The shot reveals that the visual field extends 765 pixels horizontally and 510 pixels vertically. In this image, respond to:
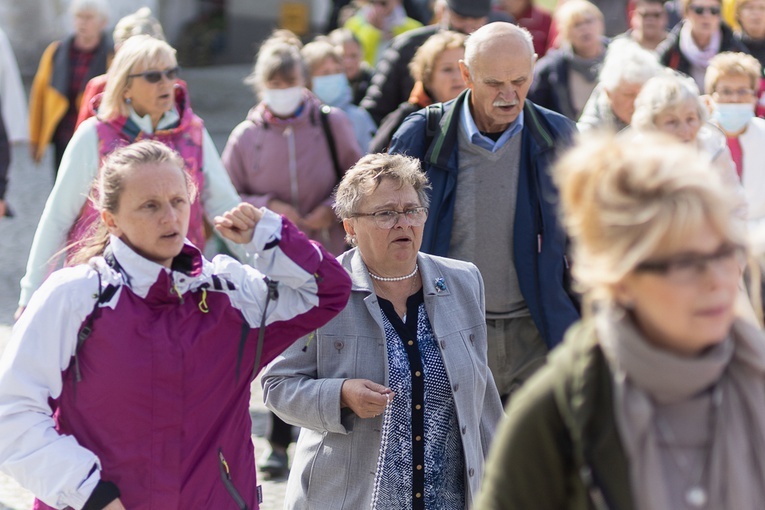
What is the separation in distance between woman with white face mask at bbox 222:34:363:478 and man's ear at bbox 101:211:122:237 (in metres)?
3.15

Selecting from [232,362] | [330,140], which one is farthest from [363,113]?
[232,362]

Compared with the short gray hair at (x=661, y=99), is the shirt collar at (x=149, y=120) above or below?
below

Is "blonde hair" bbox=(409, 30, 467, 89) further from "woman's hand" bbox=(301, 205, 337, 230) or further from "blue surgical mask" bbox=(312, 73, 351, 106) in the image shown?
"blue surgical mask" bbox=(312, 73, 351, 106)

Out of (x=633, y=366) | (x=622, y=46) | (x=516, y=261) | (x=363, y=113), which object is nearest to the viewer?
(x=633, y=366)

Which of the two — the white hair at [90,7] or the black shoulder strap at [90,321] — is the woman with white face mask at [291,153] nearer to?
the white hair at [90,7]

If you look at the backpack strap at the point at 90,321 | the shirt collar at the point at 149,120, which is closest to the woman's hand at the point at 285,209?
the shirt collar at the point at 149,120

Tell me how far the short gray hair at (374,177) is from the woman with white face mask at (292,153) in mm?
2800

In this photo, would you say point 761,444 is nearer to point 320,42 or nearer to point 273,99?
point 273,99

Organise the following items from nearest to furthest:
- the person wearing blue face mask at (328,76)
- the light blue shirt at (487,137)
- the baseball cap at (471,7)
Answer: the light blue shirt at (487,137) < the baseball cap at (471,7) < the person wearing blue face mask at (328,76)

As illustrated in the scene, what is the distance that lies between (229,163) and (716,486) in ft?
16.8

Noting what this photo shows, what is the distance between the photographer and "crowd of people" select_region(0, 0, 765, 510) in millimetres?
2314

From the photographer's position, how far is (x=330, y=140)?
7023mm

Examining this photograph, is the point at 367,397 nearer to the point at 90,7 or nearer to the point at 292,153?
the point at 292,153

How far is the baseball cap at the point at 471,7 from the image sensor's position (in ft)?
26.0
